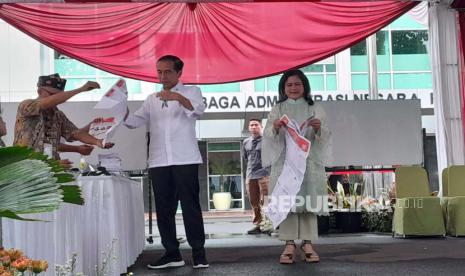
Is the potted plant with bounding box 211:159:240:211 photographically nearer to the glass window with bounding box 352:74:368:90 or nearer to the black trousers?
the glass window with bounding box 352:74:368:90

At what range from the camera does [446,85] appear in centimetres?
612

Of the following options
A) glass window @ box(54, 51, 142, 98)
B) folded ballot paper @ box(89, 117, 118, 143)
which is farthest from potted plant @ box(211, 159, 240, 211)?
folded ballot paper @ box(89, 117, 118, 143)

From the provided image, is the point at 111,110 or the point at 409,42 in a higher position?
the point at 409,42

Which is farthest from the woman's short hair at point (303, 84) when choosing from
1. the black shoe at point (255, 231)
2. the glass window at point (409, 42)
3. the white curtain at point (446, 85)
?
the glass window at point (409, 42)

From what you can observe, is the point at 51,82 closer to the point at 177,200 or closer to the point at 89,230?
the point at 89,230

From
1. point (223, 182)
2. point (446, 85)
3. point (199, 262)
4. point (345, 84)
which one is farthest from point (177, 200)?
point (223, 182)

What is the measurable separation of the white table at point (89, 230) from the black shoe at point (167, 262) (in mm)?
157

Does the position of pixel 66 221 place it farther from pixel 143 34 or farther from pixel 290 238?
pixel 143 34

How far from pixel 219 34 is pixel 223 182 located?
8418 millimetres

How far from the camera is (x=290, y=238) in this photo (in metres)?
3.56

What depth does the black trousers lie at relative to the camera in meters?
→ 3.34

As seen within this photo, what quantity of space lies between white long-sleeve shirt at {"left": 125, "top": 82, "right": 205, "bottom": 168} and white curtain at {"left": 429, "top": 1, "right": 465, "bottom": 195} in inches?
139

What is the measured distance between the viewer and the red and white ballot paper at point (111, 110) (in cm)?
304

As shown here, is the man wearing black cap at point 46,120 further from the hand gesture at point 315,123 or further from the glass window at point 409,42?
the glass window at point 409,42
